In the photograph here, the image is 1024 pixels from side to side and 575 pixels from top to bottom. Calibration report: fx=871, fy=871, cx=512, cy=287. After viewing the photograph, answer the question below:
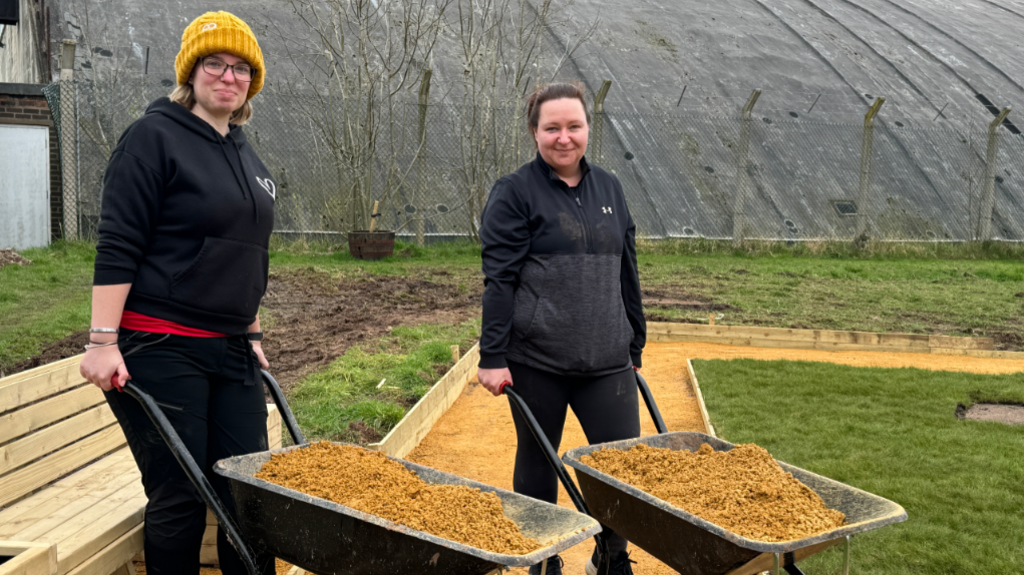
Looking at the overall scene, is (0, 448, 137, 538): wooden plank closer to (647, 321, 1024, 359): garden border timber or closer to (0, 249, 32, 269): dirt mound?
(647, 321, 1024, 359): garden border timber

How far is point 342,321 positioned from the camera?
27.9 feet

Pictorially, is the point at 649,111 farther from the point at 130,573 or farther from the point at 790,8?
the point at 130,573

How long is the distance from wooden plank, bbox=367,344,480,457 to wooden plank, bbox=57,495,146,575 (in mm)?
1289

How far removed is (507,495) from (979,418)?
14.9 feet

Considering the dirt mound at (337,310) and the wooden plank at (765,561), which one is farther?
the dirt mound at (337,310)

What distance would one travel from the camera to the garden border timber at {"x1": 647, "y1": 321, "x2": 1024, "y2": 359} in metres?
8.27

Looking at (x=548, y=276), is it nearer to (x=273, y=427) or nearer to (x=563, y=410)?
(x=563, y=410)

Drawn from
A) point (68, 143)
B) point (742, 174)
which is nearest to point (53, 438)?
point (68, 143)

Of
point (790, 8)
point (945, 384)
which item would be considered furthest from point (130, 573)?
point (790, 8)

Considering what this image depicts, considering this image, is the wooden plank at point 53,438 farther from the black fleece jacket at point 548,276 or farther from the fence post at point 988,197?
the fence post at point 988,197

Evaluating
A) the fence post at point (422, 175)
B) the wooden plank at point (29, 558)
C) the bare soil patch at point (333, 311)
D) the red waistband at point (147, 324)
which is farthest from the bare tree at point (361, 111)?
the wooden plank at point (29, 558)

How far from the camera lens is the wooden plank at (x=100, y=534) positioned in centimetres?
256

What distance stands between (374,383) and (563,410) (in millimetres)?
3124

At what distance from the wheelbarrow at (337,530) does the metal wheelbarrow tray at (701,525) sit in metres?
0.24
